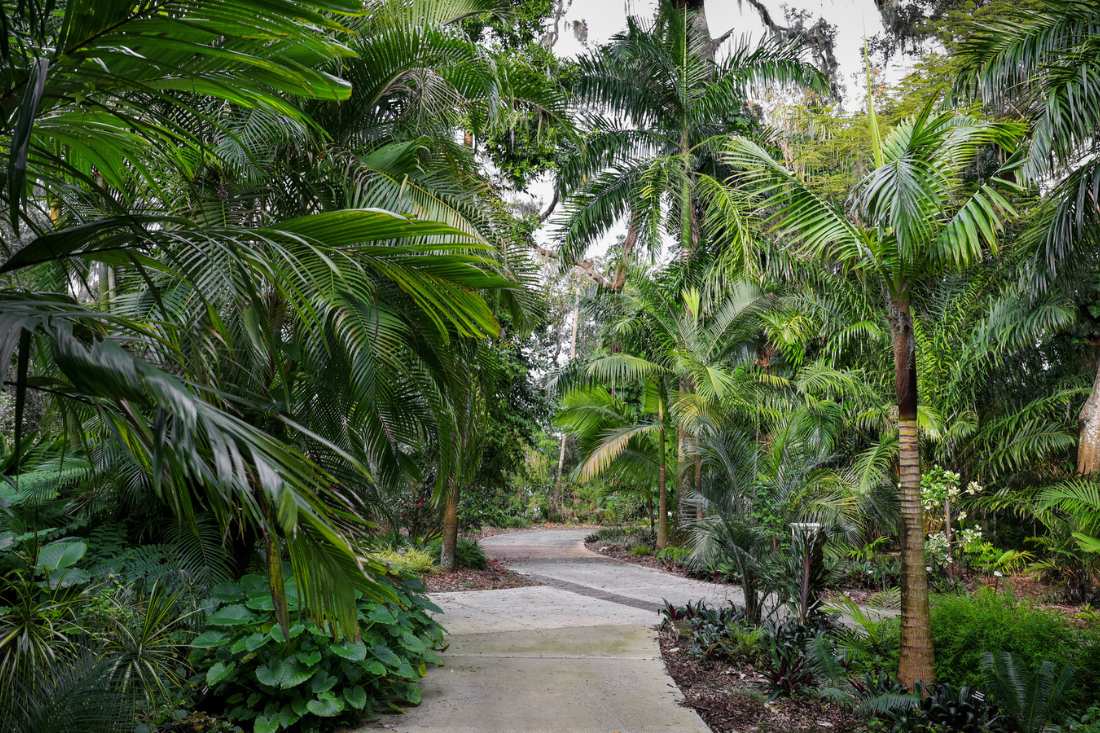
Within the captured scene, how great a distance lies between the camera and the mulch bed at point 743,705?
5062 millimetres

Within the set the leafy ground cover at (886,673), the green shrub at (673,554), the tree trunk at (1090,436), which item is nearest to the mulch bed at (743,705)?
the leafy ground cover at (886,673)

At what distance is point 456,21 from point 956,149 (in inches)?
169

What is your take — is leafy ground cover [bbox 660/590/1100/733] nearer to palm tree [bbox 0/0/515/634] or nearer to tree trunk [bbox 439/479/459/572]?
palm tree [bbox 0/0/515/634]

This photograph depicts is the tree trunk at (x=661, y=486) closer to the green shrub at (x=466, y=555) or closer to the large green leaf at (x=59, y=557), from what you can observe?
the green shrub at (x=466, y=555)

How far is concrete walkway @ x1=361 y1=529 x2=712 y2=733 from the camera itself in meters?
4.85

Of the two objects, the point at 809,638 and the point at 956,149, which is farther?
the point at 809,638

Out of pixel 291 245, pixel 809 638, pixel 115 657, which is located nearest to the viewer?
pixel 291 245

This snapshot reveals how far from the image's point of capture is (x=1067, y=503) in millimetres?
9102

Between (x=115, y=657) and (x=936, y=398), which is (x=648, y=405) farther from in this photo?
(x=115, y=657)

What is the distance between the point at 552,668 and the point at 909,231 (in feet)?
13.8

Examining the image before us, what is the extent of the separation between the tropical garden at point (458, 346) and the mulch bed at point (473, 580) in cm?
Result: 40

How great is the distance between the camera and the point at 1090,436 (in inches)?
412

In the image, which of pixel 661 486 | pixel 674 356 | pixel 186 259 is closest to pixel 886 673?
pixel 186 259

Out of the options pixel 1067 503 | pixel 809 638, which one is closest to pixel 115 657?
pixel 809 638
